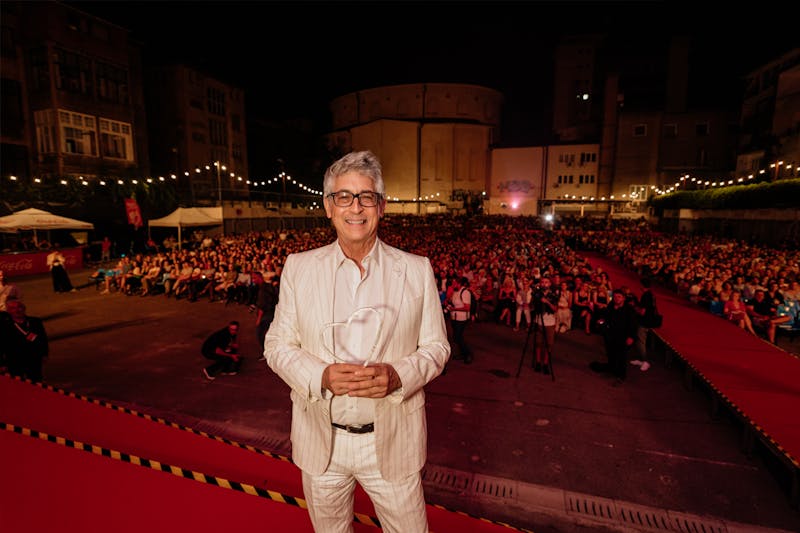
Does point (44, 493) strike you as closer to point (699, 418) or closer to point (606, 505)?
point (606, 505)

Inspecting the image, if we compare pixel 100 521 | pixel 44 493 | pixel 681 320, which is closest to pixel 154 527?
pixel 100 521

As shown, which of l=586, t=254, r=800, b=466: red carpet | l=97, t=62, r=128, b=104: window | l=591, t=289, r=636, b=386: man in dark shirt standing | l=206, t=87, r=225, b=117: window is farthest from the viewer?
l=206, t=87, r=225, b=117: window

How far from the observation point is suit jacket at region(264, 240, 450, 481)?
197cm

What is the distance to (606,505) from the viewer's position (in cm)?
430

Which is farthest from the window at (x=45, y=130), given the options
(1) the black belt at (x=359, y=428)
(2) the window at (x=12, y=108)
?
(1) the black belt at (x=359, y=428)

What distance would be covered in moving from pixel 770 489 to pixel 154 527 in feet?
21.2

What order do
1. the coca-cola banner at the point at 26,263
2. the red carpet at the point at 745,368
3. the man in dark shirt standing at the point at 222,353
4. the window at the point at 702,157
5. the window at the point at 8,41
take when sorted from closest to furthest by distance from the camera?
the red carpet at the point at 745,368 < the man in dark shirt standing at the point at 222,353 < the coca-cola banner at the point at 26,263 < the window at the point at 8,41 < the window at the point at 702,157

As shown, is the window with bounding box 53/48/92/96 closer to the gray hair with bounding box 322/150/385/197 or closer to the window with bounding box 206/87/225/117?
the window with bounding box 206/87/225/117

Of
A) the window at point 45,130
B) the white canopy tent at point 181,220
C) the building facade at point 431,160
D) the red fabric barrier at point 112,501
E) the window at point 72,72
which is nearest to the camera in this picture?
the red fabric barrier at point 112,501

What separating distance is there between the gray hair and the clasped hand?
0.90m

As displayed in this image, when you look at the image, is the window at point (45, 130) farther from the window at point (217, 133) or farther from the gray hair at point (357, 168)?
the gray hair at point (357, 168)

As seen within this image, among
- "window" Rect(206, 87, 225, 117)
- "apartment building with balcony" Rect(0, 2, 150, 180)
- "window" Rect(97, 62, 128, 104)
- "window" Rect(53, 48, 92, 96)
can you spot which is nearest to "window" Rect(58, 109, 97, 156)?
"apartment building with balcony" Rect(0, 2, 150, 180)

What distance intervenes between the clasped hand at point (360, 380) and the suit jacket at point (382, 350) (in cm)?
11

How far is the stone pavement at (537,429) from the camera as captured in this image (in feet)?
14.0
